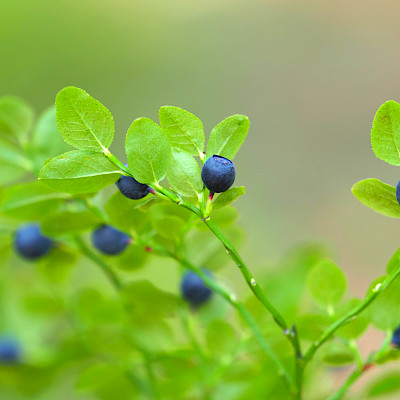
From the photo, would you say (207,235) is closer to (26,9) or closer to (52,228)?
(52,228)

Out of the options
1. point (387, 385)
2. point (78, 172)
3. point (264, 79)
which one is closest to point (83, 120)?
point (78, 172)

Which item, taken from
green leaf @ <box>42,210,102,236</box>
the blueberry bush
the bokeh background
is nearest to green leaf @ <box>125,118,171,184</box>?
the blueberry bush

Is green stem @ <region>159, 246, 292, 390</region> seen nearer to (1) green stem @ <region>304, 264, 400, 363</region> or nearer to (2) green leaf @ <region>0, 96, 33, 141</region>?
(1) green stem @ <region>304, 264, 400, 363</region>

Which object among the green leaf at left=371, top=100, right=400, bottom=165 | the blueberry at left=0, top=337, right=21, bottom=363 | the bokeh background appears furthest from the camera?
the bokeh background

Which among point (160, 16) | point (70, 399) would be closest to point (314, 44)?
point (160, 16)

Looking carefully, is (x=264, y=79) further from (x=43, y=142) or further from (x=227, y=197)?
(x=227, y=197)

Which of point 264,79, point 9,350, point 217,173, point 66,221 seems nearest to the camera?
point 217,173
